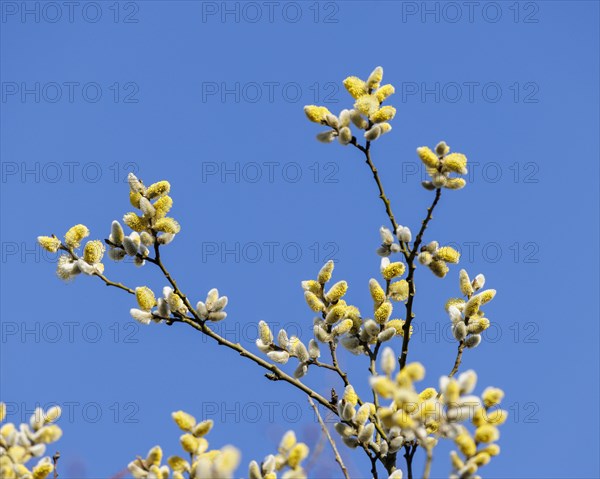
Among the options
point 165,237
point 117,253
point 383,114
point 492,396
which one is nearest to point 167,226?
→ point 165,237

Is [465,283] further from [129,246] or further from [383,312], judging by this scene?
[129,246]

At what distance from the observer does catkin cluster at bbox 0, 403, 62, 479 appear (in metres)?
1.85

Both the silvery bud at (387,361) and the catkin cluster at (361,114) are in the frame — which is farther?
the catkin cluster at (361,114)

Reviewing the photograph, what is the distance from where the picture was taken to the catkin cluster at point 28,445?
1849 mm

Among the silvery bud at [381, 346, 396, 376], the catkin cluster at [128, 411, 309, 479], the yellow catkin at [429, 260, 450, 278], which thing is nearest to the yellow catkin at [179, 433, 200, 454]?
the catkin cluster at [128, 411, 309, 479]

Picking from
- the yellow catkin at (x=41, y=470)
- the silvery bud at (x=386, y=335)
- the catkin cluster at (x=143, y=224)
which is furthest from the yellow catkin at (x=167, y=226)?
the yellow catkin at (x=41, y=470)

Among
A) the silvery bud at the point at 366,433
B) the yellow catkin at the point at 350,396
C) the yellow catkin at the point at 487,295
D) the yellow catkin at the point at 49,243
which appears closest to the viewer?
the silvery bud at the point at 366,433

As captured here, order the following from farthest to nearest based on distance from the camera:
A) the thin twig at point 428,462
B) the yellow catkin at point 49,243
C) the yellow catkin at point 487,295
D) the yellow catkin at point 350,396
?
the yellow catkin at point 487,295, the yellow catkin at point 49,243, the yellow catkin at point 350,396, the thin twig at point 428,462

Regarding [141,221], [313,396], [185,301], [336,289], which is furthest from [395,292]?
[141,221]

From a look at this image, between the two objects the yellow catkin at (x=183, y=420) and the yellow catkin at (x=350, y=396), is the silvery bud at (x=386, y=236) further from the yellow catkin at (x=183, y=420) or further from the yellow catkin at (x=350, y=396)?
the yellow catkin at (x=183, y=420)

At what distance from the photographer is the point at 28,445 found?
6.22 feet

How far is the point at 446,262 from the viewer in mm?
2391

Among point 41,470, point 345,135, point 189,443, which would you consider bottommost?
point 41,470

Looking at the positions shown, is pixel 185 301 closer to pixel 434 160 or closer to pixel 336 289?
pixel 336 289
